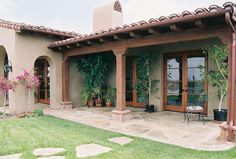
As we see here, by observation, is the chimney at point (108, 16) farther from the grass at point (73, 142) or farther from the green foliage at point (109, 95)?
the grass at point (73, 142)

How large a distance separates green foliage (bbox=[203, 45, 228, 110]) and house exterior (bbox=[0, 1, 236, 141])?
0.31 meters

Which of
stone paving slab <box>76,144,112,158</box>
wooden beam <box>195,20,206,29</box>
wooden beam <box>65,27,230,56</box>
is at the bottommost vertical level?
stone paving slab <box>76,144,112,158</box>

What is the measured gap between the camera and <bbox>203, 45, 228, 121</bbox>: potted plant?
746 centimetres

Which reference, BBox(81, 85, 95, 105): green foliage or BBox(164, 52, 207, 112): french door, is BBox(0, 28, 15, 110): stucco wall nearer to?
BBox(81, 85, 95, 105): green foliage

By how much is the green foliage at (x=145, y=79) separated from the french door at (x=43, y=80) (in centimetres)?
525

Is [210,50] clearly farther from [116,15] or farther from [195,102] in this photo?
[116,15]

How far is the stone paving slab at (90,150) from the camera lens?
190 inches

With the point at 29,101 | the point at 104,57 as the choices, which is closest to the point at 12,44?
the point at 29,101

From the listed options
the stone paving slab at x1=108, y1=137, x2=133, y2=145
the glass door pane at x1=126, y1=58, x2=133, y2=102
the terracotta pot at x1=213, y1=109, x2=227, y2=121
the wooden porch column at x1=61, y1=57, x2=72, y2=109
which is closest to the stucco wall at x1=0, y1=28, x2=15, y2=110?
the wooden porch column at x1=61, y1=57, x2=72, y2=109

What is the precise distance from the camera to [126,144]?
219 inches

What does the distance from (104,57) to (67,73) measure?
81.4 inches

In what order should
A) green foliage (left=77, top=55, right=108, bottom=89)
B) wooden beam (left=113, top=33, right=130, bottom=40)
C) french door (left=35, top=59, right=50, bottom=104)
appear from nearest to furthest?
wooden beam (left=113, top=33, right=130, bottom=40), green foliage (left=77, top=55, right=108, bottom=89), french door (left=35, top=59, right=50, bottom=104)

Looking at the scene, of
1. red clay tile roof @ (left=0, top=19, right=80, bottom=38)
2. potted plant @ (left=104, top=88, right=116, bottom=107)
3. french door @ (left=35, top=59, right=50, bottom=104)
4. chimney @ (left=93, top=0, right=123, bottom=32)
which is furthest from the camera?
chimney @ (left=93, top=0, right=123, bottom=32)

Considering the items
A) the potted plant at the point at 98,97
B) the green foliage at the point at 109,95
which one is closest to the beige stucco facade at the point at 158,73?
the green foliage at the point at 109,95
